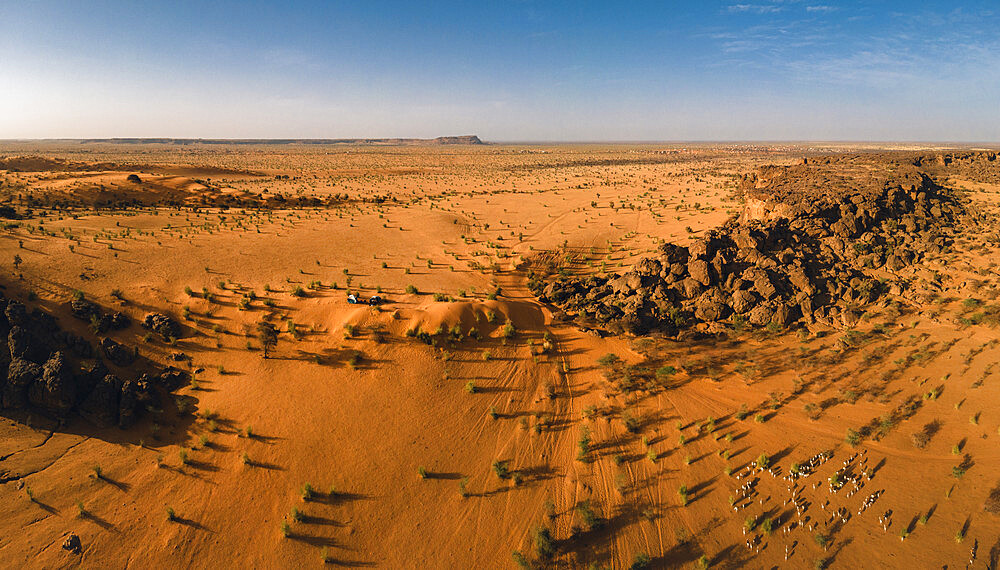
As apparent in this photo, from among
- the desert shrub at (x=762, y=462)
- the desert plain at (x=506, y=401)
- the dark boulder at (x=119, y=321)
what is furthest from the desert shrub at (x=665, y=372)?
the dark boulder at (x=119, y=321)

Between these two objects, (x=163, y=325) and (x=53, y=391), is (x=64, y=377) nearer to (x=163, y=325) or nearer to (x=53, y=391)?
(x=53, y=391)

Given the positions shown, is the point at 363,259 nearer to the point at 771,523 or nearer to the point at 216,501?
the point at 216,501

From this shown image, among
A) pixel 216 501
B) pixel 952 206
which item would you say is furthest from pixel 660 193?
pixel 216 501

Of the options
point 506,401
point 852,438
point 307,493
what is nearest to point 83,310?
point 307,493

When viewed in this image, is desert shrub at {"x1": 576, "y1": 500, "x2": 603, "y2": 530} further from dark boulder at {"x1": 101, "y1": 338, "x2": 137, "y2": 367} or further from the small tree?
dark boulder at {"x1": 101, "y1": 338, "x2": 137, "y2": 367}

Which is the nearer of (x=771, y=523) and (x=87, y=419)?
(x=771, y=523)
